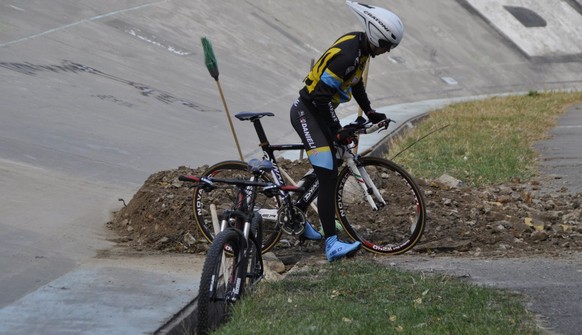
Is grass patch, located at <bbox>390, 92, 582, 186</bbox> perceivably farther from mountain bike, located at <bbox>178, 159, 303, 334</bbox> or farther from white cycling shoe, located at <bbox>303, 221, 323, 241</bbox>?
mountain bike, located at <bbox>178, 159, 303, 334</bbox>

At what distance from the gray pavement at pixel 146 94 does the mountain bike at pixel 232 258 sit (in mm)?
307

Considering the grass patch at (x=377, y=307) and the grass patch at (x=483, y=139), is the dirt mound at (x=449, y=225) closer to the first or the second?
the grass patch at (x=377, y=307)

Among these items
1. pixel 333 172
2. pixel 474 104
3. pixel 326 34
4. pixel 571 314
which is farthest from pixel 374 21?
pixel 326 34

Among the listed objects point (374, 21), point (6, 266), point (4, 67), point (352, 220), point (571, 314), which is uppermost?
point (374, 21)

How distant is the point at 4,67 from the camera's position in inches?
477

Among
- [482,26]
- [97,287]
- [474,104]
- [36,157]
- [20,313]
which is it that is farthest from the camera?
[482,26]

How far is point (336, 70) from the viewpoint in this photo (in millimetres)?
6941

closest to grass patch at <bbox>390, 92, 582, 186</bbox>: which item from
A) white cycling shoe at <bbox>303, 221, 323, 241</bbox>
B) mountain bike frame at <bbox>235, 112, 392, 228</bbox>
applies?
mountain bike frame at <bbox>235, 112, 392, 228</bbox>

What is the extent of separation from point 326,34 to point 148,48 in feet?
18.6

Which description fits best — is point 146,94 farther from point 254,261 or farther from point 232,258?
point 232,258

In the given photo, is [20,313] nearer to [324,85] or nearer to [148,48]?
[324,85]

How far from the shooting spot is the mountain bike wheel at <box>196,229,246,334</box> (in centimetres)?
532

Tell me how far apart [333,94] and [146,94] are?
6.26 meters

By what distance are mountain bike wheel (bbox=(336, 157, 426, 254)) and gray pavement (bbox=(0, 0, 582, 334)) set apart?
3.79ft
